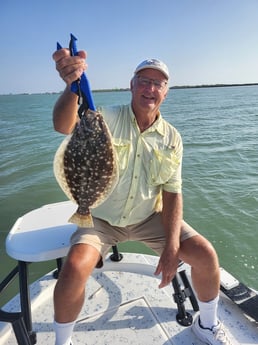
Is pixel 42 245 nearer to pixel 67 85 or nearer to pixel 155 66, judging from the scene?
pixel 67 85

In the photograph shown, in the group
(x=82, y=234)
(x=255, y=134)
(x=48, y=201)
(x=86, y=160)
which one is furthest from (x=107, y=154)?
(x=255, y=134)

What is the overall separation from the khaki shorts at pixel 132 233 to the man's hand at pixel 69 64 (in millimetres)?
1388

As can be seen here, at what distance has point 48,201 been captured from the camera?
8.72 meters

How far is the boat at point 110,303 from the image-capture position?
2852mm

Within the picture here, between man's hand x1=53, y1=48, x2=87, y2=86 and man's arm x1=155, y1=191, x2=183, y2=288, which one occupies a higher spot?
man's hand x1=53, y1=48, x2=87, y2=86

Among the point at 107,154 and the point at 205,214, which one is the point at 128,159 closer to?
the point at 107,154

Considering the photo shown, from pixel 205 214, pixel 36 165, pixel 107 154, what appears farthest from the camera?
pixel 36 165

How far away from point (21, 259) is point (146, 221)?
4.00ft

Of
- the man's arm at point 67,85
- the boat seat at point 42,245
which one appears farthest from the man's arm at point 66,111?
the boat seat at point 42,245

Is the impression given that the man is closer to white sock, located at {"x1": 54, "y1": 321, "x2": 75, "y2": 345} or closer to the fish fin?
white sock, located at {"x1": 54, "y1": 321, "x2": 75, "y2": 345}

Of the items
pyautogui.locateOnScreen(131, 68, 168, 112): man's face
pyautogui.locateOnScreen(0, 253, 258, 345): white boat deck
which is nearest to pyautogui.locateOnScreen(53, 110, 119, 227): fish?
pyautogui.locateOnScreen(131, 68, 168, 112): man's face

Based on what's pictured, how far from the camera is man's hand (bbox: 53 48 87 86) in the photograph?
6.56 ft

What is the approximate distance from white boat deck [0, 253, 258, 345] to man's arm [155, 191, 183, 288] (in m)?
0.57

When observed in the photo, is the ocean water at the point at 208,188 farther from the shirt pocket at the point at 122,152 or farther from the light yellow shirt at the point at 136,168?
the shirt pocket at the point at 122,152
